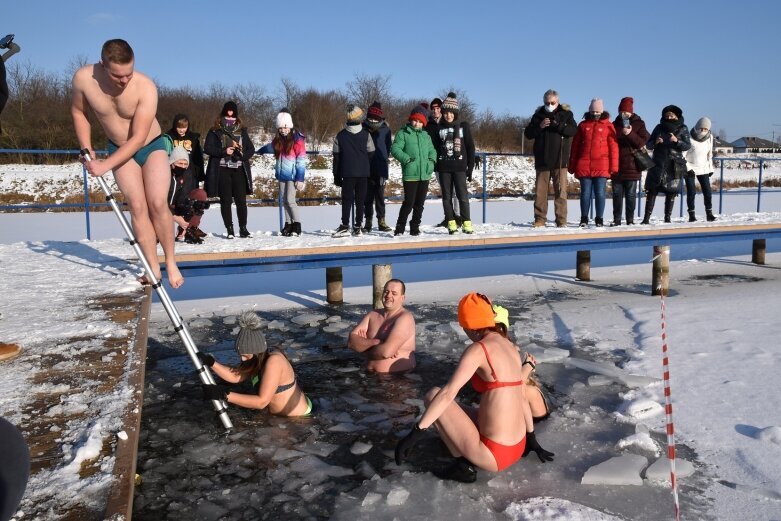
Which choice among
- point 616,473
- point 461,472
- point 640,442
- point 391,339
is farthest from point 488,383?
point 391,339

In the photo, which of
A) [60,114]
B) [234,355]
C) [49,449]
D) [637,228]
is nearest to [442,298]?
[637,228]

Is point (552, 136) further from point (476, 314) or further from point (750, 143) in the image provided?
point (750, 143)

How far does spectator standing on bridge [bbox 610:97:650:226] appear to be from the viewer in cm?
902

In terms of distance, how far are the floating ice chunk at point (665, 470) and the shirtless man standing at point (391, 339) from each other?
221 cm

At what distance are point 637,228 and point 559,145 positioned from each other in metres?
1.46

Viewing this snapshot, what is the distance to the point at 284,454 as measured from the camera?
3.89m

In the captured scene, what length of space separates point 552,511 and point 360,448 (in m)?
1.21

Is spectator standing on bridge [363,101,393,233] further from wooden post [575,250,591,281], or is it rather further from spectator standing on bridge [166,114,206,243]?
wooden post [575,250,591,281]

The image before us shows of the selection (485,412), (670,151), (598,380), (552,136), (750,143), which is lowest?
(598,380)

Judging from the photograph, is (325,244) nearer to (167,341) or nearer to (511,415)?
(167,341)

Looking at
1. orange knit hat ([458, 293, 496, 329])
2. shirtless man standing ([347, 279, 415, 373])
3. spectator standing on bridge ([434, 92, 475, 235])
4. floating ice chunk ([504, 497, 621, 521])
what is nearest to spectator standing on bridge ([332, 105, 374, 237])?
spectator standing on bridge ([434, 92, 475, 235])

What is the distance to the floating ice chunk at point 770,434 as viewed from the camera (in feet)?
12.6

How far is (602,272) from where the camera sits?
10.8 m

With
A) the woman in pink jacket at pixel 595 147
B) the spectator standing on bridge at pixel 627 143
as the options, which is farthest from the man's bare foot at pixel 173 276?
the spectator standing on bridge at pixel 627 143
